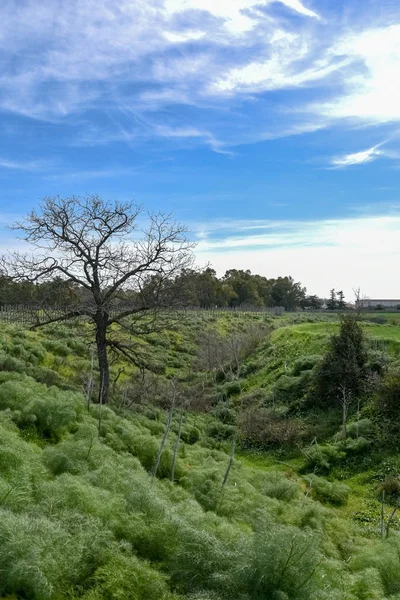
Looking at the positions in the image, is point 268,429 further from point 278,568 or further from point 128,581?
point 128,581

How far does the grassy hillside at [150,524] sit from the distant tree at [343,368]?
7.98 meters

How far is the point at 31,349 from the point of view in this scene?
26172 millimetres

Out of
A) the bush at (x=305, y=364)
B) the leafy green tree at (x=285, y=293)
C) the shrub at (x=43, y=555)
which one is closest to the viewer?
the shrub at (x=43, y=555)

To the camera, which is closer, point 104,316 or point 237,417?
point 104,316

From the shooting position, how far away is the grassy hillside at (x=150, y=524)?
5.48 m

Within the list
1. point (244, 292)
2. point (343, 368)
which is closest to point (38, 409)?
point (343, 368)

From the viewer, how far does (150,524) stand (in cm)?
672

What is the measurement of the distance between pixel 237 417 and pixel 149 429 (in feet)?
27.6

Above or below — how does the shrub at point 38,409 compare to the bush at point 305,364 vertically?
above

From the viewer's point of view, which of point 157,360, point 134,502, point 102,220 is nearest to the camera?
point 134,502

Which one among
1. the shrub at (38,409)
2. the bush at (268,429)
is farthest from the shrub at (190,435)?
the shrub at (38,409)

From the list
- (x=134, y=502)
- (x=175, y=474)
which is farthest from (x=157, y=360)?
(x=134, y=502)

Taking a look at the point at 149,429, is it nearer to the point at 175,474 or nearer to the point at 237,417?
the point at 175,474

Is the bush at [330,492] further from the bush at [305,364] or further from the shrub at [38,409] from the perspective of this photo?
the bush at [305,364]
